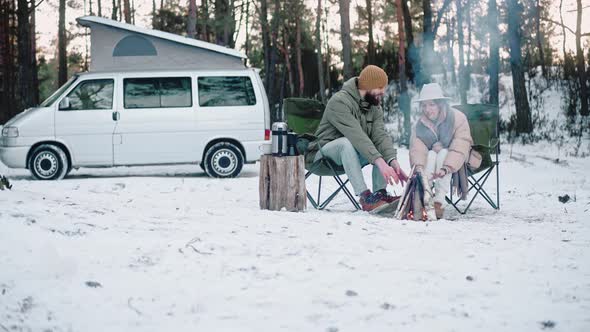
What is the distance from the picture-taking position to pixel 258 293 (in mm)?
3158

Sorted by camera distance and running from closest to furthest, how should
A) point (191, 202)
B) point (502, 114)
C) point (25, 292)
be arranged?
point (25, 292) < point (191, 202) < point (502, 114)

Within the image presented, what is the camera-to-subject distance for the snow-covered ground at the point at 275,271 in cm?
286

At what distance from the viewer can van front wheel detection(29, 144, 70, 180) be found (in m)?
9.50

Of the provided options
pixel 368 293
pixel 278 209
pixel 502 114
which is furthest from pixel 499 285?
pixel 502 114

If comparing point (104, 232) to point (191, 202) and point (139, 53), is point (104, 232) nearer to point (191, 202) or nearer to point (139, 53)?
point (191, 202)

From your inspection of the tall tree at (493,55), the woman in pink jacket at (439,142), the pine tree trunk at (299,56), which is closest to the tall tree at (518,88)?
the tall tree at (493,55)

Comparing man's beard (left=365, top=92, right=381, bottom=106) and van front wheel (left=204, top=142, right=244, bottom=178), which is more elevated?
man's beard (left=365, top=92, right=381, bottom=106)

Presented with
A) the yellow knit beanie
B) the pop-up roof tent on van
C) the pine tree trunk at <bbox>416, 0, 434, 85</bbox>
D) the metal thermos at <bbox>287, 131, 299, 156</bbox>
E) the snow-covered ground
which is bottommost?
the snow-covered ground

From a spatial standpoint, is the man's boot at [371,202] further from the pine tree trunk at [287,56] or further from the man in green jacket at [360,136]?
the pine tree trunk at [287,56]

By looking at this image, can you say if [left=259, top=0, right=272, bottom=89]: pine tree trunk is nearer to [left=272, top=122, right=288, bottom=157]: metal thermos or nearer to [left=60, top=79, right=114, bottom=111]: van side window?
[left=60, top=79, right=114, bottom=111]: van side window

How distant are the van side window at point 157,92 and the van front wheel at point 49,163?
116cm

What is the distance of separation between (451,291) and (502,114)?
1695 centimetres

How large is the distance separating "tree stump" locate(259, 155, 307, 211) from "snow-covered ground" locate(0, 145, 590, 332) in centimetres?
38

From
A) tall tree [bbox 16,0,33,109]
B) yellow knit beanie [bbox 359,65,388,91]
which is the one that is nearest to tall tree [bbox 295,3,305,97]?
tall tree [bbox 16,0,33,109]
